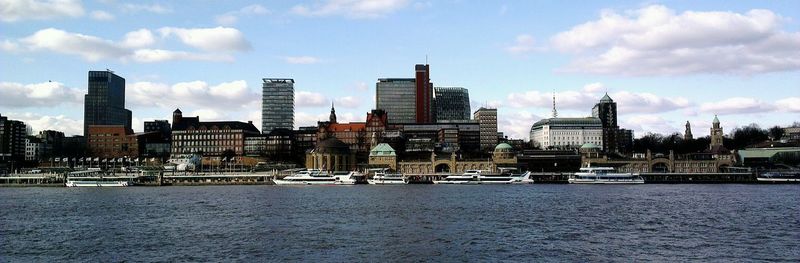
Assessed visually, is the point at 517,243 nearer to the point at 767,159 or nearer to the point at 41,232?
the point at 41,232

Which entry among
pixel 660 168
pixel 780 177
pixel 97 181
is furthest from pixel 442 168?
pixel 97 181

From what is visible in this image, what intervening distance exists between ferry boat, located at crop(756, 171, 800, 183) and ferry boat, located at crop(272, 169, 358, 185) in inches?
3311

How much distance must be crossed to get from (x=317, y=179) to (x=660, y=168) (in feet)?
270

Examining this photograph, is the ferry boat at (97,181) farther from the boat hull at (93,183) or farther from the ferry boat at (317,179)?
the ferry boat at (317,179)

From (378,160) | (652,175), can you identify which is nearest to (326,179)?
(378,160)

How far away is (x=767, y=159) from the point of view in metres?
197

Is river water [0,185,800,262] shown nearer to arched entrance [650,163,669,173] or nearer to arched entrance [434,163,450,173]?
arched entrance [650,163,669,173]

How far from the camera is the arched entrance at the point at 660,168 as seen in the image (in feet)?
586

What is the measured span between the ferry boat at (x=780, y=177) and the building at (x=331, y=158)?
3652 inches

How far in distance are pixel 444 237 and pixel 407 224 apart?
9048 mm

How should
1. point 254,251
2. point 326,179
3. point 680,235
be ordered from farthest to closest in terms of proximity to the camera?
1. point 326,179
2. point 680,235
3. point 254,251

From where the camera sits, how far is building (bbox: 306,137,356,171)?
18512cm

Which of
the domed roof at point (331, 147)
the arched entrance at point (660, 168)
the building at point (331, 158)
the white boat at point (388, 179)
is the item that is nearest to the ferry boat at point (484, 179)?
the white boat at point (388, 179)

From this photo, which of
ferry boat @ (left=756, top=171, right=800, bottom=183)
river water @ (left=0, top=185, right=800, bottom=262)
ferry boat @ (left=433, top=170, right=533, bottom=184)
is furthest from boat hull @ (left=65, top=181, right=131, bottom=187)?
ferry boat @ (left=756, top=171, right=800, bottom=183)
